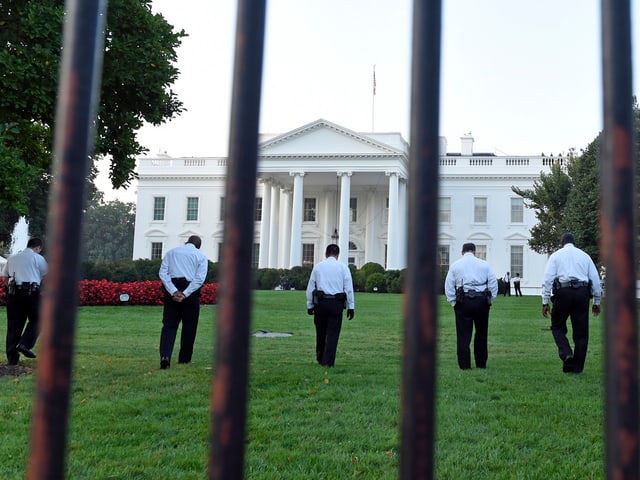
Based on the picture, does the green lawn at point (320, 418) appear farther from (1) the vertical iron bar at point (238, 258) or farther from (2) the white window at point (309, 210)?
(2) the white window at point (309, 210)

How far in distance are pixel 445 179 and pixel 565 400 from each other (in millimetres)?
40348

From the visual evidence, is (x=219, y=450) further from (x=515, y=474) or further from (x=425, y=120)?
(x=515, y=474)

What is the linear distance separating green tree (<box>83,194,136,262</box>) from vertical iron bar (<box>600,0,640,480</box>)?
72.3 meters

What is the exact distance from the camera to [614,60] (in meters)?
0.80

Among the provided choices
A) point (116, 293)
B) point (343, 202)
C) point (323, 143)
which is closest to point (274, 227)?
point (343, 202)

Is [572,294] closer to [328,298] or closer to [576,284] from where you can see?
[576,284]

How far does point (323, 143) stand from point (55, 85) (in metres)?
37.2

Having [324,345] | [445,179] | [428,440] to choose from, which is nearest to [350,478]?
[428,440]

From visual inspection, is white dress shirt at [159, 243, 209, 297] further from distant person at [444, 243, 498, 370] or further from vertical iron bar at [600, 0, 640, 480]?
vertical iron bar at [600, 0, 640, 480]

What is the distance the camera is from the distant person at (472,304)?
8195 mm

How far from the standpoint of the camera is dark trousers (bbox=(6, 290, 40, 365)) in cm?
751

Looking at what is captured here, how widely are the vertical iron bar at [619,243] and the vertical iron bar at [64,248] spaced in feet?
2.06

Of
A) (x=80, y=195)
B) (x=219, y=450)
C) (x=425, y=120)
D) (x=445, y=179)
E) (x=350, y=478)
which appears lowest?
(x=350, y=478)

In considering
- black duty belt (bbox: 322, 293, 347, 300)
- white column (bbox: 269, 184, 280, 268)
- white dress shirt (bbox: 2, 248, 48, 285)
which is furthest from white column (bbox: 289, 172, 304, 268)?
white dress shirt (bbox: 2, 248, 48, 285)
